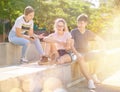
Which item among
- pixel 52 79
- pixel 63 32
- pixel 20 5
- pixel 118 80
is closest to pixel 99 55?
pixel 118 80

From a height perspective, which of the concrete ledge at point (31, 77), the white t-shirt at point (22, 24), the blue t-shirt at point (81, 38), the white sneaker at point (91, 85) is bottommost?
the white sneaker at point (91, 85)

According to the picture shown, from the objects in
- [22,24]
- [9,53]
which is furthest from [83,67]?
[9,53]

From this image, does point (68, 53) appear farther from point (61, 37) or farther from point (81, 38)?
point (81, 38)

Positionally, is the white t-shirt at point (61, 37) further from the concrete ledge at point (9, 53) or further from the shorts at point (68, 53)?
the concrete ledge at point (9, 53)

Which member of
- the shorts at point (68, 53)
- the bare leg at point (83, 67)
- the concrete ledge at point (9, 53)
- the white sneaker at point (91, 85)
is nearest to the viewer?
the white sneaker at point (91, 85)

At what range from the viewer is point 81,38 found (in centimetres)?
809

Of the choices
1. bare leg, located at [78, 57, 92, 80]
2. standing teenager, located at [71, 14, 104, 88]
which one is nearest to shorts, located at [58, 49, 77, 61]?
bare leg, located at [78, 57, 92, 80]

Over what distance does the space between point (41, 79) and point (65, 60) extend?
144cm

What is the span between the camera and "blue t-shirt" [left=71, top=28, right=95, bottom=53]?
8.09 meters

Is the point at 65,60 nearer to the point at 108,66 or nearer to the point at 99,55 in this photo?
the point at 99,55

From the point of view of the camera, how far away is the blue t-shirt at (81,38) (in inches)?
319

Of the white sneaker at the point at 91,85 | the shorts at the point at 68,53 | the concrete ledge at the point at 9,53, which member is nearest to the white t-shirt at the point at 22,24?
the concrete ledge at the point at 9,53

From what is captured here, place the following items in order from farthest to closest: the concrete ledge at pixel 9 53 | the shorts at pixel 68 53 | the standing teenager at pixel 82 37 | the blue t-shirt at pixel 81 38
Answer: the concrete ledge at pixel 9 53
the blue t-shirt at pixel 81 38
the standing teenager at pixel 82 37
the shorts at pixel 68 53

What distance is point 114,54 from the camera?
1129 cm
